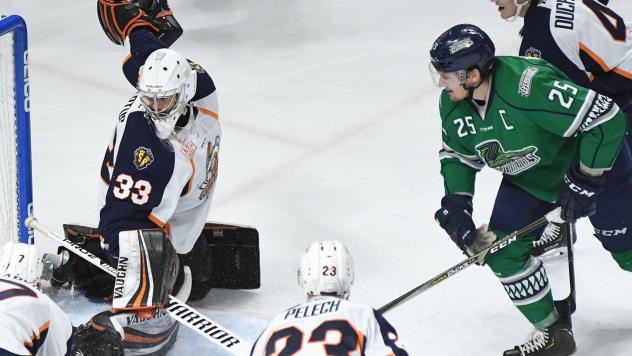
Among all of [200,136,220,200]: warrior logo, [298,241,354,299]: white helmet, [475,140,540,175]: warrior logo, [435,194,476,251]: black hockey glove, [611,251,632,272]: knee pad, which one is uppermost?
[298,241,354,299]: white helmet

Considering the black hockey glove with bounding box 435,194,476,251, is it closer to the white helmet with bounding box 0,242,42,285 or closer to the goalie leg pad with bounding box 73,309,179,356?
the goalie leg pad with bounding box 73,309,179,356

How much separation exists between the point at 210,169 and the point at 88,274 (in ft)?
2.38

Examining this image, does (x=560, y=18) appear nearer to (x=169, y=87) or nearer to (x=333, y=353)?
(x=169, y=87)

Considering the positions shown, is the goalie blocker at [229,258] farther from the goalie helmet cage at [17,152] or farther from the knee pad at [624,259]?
the knee pad at [624,259]

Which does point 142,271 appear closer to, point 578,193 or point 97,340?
point 97,340

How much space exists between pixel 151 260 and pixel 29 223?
3.16ft

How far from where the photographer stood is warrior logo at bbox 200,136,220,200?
12.8ft

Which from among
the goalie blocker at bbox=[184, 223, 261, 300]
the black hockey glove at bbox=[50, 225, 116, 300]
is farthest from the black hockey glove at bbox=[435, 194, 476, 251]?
the black hockey glove at bbox=[50, 225, 116, 300]

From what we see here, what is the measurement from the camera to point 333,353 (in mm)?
2494

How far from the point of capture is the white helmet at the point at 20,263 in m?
3.11

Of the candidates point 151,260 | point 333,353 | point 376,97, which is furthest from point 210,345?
point 376,97

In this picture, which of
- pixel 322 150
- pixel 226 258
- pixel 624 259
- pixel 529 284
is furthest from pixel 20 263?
pixel 322 150

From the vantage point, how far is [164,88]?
3.57 meters

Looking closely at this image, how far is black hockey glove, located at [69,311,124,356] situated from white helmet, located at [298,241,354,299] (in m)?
0.81
